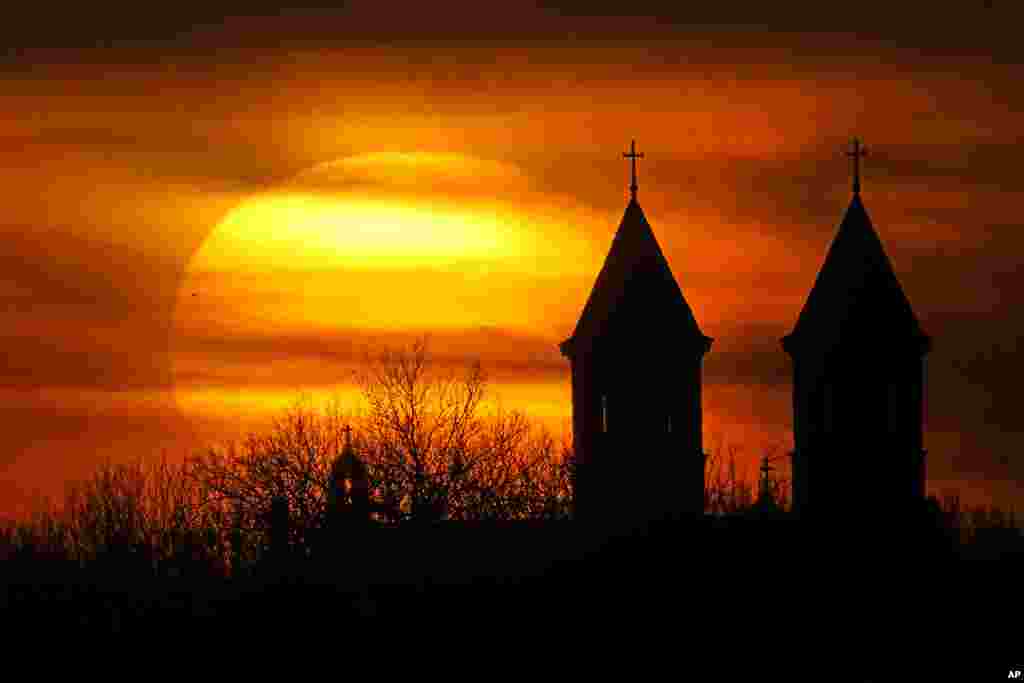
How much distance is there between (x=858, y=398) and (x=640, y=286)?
593cm

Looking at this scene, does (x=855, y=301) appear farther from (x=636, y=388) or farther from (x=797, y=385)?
(x=636, y=388)

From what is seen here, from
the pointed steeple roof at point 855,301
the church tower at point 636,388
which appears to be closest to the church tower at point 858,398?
the pointed steeple roof at point 855,301

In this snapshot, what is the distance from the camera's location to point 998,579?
52.9 m

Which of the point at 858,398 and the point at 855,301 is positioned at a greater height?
the point at 855,301

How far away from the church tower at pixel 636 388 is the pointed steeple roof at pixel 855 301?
2.58 meters

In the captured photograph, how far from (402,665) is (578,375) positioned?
1078 cm

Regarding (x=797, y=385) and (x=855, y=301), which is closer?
(x=855, y=301)

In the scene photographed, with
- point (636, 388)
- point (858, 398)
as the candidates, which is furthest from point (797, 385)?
point (636, 388)

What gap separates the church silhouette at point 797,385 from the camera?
5559 centimetres

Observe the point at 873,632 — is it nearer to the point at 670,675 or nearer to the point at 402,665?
the point at 670,675

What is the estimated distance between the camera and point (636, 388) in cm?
5681

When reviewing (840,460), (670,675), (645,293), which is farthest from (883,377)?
(670,675)

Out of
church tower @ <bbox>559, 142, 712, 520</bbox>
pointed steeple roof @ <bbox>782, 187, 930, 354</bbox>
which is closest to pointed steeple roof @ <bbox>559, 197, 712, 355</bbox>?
church tower @ <bbox>559, 142, 712, 520</bbox>

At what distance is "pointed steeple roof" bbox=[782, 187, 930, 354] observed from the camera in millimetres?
55156
